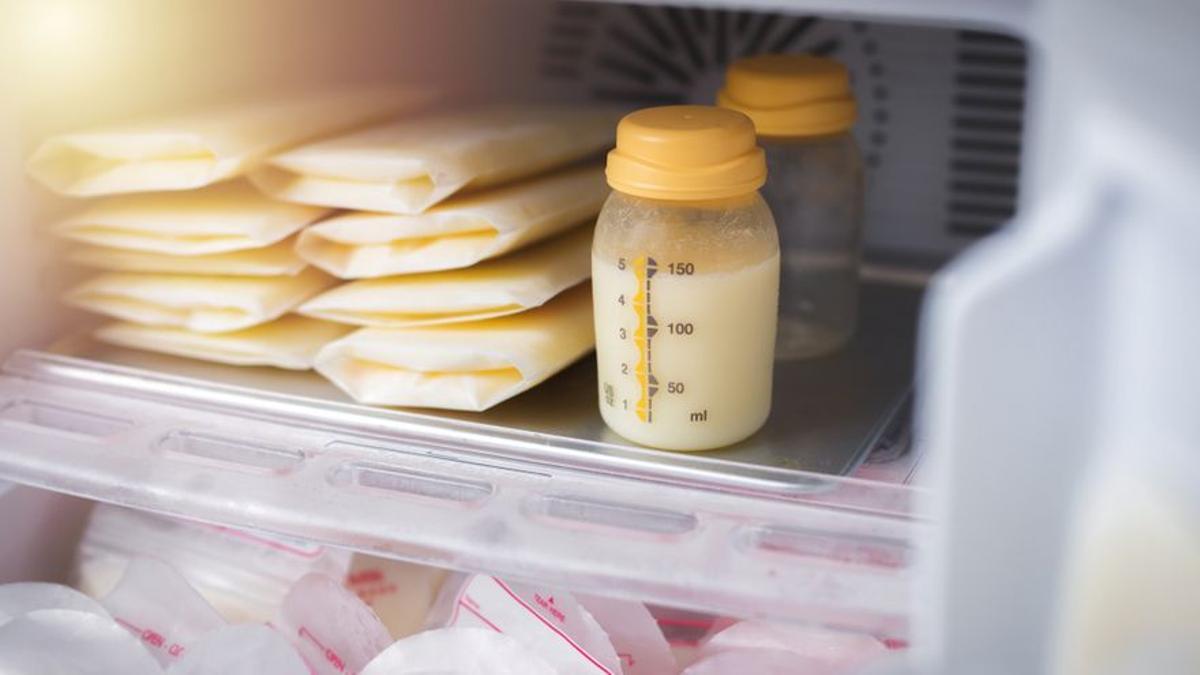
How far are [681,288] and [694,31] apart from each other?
438mm

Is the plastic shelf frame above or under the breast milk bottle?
under

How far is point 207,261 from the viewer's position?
0.88 metres

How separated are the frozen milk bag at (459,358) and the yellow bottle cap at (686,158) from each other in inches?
5.1

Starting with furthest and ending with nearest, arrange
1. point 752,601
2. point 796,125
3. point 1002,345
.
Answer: point 796,125
point 752,601
point 1002,345

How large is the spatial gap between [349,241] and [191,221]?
0.36 feet

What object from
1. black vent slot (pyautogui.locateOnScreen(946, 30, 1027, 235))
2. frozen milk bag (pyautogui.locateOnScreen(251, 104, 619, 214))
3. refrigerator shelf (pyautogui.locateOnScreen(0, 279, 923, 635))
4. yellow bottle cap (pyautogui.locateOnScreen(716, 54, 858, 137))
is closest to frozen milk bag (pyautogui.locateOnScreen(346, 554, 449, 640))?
refrigerator shelf (pyautogui.locateOnScreen(0, 279, 923, 635))

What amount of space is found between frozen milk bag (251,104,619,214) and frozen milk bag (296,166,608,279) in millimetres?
11

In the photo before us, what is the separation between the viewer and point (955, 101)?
104cm

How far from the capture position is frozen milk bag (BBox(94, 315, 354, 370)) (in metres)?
0.85

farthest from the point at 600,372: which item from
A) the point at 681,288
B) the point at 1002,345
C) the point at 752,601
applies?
the point at 1002,345

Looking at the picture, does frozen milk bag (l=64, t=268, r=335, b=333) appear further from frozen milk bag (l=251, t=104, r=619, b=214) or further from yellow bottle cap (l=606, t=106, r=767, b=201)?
yellow bottle cap (l=606, t=106, r=767, b=201)

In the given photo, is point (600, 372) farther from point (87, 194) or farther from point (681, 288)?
point (87, 194)

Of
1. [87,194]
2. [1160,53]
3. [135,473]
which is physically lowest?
[135,473]

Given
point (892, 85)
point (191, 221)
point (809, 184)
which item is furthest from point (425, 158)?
point (892, 85)
